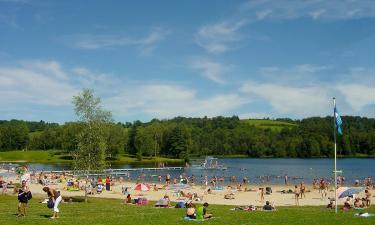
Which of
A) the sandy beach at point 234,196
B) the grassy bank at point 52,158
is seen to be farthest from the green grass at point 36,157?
→ the sandy beach at point 234,196

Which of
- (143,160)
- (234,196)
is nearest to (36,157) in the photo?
(143,160)

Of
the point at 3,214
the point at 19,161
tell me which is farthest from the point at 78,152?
the point at 19,161

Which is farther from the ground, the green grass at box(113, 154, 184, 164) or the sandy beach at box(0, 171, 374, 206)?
the green grass at box(113, 154, 184, 164)

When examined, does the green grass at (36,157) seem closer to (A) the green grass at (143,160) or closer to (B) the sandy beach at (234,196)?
(A) the green grass at (143,160)

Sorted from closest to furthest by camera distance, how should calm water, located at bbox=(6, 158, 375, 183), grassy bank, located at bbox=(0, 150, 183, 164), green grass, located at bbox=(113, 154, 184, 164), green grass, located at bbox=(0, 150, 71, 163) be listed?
calm water, located at bbox=(6, 158, 375, 183)
grassy bank, located at bbox=(0, 150, 183, 164)
green grass, located at bbox=(0, 150, 71, 163)
green grass, located at bbox=(113, 154, 184, 164)

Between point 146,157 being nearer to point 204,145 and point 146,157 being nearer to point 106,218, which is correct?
point 204,145

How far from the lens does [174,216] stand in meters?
24.2

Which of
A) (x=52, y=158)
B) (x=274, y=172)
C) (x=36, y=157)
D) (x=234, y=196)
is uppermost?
(x=36, y=157)

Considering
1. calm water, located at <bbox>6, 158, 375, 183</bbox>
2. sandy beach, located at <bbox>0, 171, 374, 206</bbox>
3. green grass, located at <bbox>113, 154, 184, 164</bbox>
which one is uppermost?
green grass, located at <bbox>113, 154, 184, 164</bbox>

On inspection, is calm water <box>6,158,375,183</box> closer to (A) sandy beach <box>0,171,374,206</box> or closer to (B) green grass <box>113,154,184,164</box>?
(B) green grass <box>113,154,184,164</box>

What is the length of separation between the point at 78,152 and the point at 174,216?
14328mm

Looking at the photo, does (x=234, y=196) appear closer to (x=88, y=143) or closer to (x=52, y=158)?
(x=88, y=143)

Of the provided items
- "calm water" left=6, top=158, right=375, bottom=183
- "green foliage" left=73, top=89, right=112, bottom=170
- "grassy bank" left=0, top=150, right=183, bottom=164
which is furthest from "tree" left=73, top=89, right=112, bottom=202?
"grassy bank" left=0, top=150, right=183, bottom=164

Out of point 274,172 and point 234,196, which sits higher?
point 274,172
